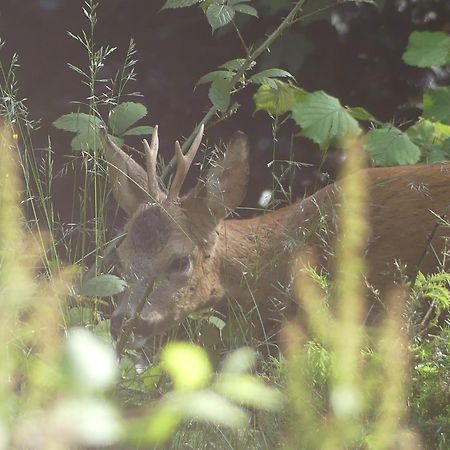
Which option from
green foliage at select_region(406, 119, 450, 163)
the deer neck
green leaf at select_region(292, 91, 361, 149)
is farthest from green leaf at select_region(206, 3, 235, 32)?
green foliage at select_region(406, 119, 450, 163)

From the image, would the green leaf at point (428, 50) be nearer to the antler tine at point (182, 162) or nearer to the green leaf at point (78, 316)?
the antler tine at point (182, 162)

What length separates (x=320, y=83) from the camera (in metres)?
5.98

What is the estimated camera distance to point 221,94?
11.6ft

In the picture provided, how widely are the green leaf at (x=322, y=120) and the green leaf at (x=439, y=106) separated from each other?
1.70 feet

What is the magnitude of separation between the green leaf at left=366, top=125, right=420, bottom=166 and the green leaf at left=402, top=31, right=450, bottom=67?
48cm

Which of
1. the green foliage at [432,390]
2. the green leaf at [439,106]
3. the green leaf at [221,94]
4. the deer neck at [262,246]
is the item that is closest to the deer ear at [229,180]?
the deer neck at [262,246]

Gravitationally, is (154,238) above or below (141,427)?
below

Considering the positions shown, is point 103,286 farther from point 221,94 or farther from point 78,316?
point 221,94

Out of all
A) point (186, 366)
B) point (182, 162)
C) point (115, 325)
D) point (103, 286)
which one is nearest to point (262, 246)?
point (182, 162)

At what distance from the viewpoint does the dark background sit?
19.3 feet

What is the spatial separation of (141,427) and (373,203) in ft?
12.3

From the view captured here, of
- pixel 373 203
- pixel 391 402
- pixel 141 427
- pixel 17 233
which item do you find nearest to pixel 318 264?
pixel 373 203

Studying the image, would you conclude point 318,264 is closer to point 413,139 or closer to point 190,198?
point 190,198

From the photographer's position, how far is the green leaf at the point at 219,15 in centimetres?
325
